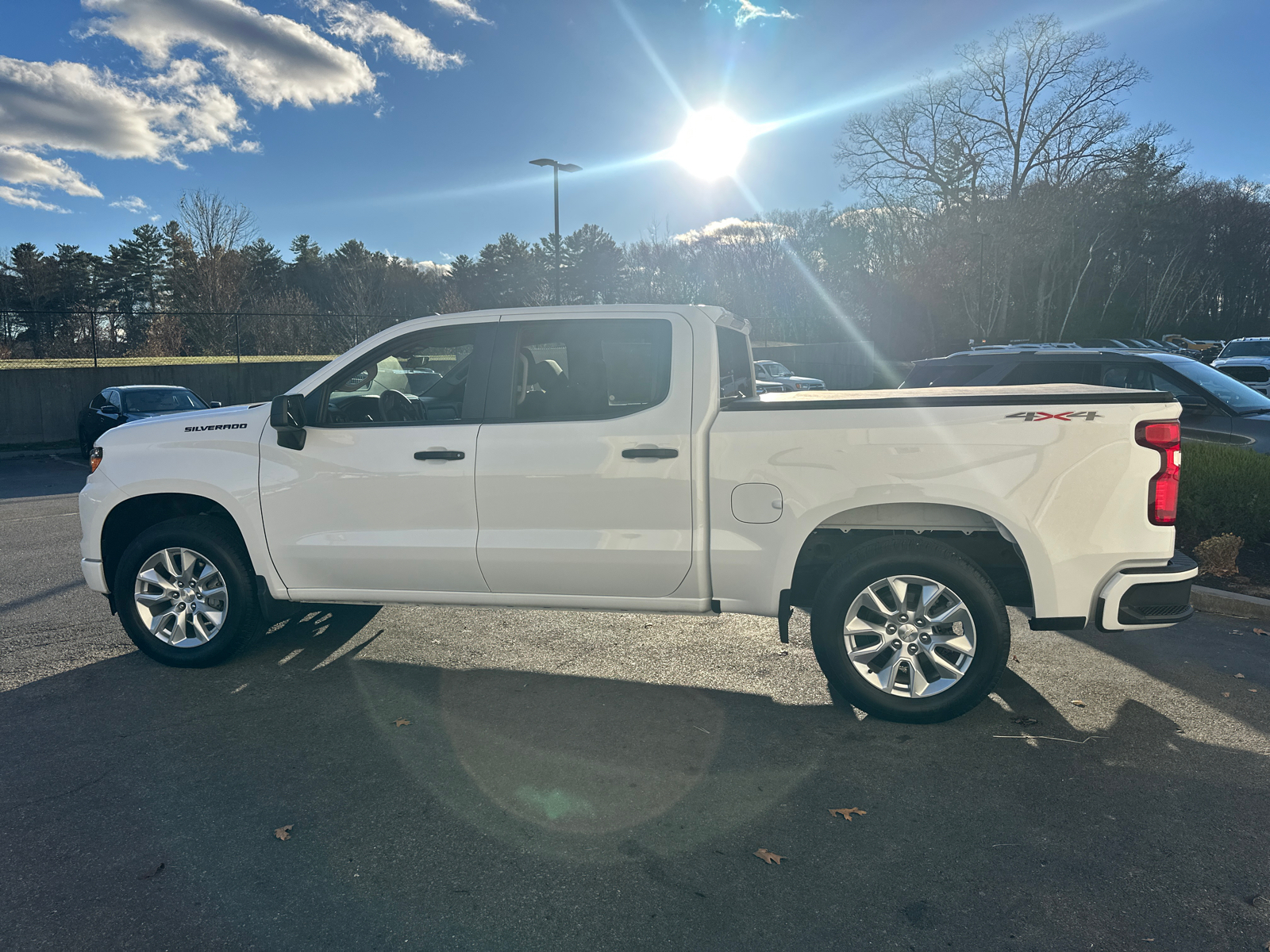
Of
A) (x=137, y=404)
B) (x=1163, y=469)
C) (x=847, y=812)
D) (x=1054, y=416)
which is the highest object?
(x=1054, y=416)

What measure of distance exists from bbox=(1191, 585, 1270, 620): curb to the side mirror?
6127 mm

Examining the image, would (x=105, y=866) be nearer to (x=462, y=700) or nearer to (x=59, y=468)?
(x=462, y=700)

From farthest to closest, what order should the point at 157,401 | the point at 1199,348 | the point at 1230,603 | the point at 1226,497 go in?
1. the point at 1199,348
2. the point at 157,401
3. the point at 1226,497
4. the point at 1230,603

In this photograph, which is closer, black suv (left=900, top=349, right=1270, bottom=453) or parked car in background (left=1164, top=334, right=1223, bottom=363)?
black suv (left=900, top=349, right=1270, bottom=453)

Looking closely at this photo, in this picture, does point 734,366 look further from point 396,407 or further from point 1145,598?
point 1145,598

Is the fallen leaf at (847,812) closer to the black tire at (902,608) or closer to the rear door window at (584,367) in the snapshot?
the black tire at (902,608)

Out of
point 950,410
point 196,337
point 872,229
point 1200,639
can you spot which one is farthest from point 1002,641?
point 872,229

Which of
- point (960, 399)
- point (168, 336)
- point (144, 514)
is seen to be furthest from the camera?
point (168, 336)

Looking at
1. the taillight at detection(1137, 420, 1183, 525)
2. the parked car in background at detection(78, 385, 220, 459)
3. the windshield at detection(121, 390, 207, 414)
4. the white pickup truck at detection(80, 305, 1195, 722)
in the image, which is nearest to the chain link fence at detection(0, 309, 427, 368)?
Result: the parked car in background at detection(78, 385, 220, 459)

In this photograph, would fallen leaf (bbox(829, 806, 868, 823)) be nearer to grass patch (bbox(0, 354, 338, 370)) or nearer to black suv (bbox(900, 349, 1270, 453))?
black suv (bbox(900, 349, 1270, 453))

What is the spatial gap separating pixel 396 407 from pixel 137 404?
526 inches

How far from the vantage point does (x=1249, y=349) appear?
25453 mm

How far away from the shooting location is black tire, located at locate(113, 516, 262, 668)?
481 centimetres

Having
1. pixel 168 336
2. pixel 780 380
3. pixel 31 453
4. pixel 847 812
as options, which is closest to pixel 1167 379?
pixel 847 812
